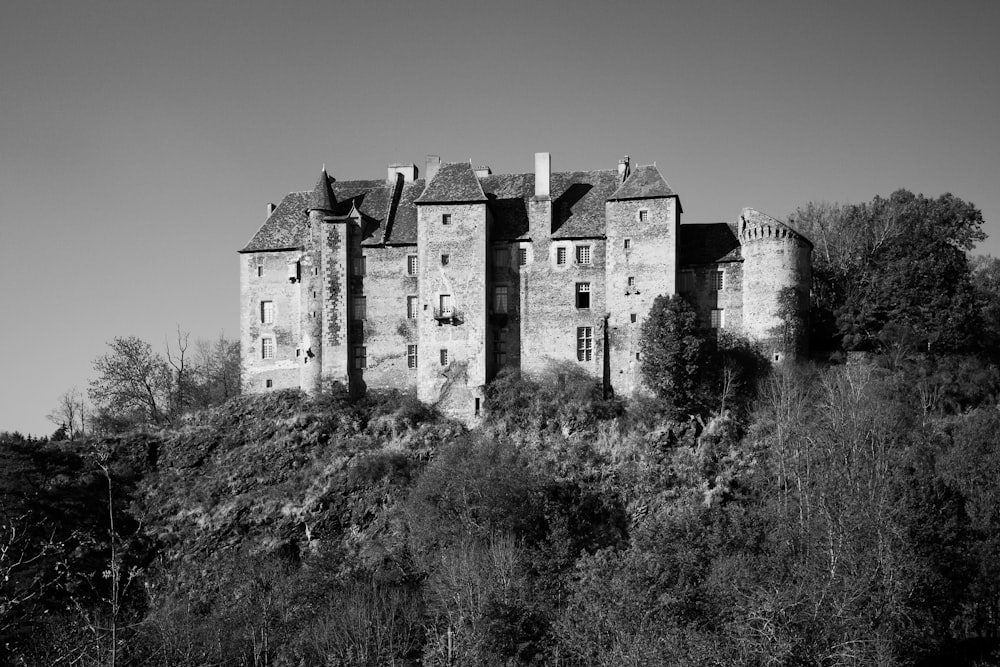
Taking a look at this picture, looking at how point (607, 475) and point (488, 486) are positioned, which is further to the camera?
point (607, 475)

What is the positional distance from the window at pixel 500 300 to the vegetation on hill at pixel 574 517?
163 inches

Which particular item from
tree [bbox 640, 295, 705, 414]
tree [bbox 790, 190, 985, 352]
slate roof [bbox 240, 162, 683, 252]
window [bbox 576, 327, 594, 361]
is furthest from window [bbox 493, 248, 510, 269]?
tree [bbox 790, 190, 985, 352]

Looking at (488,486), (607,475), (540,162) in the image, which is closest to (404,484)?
(488,486)

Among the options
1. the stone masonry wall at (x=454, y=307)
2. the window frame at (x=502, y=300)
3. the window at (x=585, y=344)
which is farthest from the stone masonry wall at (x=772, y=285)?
the stone masonry wall at (x=454, y=307)

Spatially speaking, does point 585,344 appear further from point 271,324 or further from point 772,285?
point 271,324

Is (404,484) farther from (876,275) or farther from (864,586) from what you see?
(876,275)

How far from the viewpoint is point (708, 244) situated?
54.7 meters

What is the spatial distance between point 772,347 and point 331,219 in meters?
23.8

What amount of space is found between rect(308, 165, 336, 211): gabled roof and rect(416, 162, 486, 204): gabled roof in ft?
17.3

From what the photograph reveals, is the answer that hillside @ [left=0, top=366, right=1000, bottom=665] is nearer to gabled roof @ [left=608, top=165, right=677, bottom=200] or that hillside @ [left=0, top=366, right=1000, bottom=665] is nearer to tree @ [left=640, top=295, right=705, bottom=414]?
tree @ [left=640, top=295, right=705, bottom=414]

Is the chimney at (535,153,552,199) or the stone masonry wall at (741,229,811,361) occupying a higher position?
the chimney at (535,153,552,199)

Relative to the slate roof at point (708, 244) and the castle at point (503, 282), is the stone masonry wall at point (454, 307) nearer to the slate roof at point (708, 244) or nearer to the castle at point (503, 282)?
the castle at point (503, 282)

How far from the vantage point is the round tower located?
52.2 m

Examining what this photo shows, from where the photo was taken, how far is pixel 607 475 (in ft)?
160
